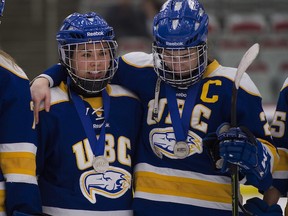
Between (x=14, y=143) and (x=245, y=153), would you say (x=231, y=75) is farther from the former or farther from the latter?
(x=14, y=143)

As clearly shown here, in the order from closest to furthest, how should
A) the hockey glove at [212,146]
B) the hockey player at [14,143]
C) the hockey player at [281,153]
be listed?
the hockey player at [14,143], the hockey glove at [212,146], the hockey player at [281,153]

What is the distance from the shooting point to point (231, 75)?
2828 mm

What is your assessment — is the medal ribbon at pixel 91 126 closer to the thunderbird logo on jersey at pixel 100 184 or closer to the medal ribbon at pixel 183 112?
the thunderbird logo on jersey at pixel 100 184

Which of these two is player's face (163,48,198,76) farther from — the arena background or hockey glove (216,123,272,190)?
the arena background

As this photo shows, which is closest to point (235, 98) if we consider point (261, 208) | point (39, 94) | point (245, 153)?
point (245, 153)

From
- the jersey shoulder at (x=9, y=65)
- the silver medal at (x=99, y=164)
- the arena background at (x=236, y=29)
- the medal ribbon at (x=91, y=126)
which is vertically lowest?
the arena background at (x=236, y=29)

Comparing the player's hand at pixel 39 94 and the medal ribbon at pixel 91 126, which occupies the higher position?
the player's hand at pixel 39 94

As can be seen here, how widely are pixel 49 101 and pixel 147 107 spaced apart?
338 millimetres

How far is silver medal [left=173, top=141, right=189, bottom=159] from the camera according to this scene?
2.75 metres

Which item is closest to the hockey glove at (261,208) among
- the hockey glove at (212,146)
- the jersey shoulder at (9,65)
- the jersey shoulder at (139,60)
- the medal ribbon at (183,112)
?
the hockey glove at (212,146)

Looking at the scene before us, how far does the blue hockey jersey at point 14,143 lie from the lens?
8.41 feet

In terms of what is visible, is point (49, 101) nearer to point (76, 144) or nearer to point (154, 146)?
point (76, 144)

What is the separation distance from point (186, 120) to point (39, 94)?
1.56 ft

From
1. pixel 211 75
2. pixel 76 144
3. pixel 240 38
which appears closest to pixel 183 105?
pixel 211 75
